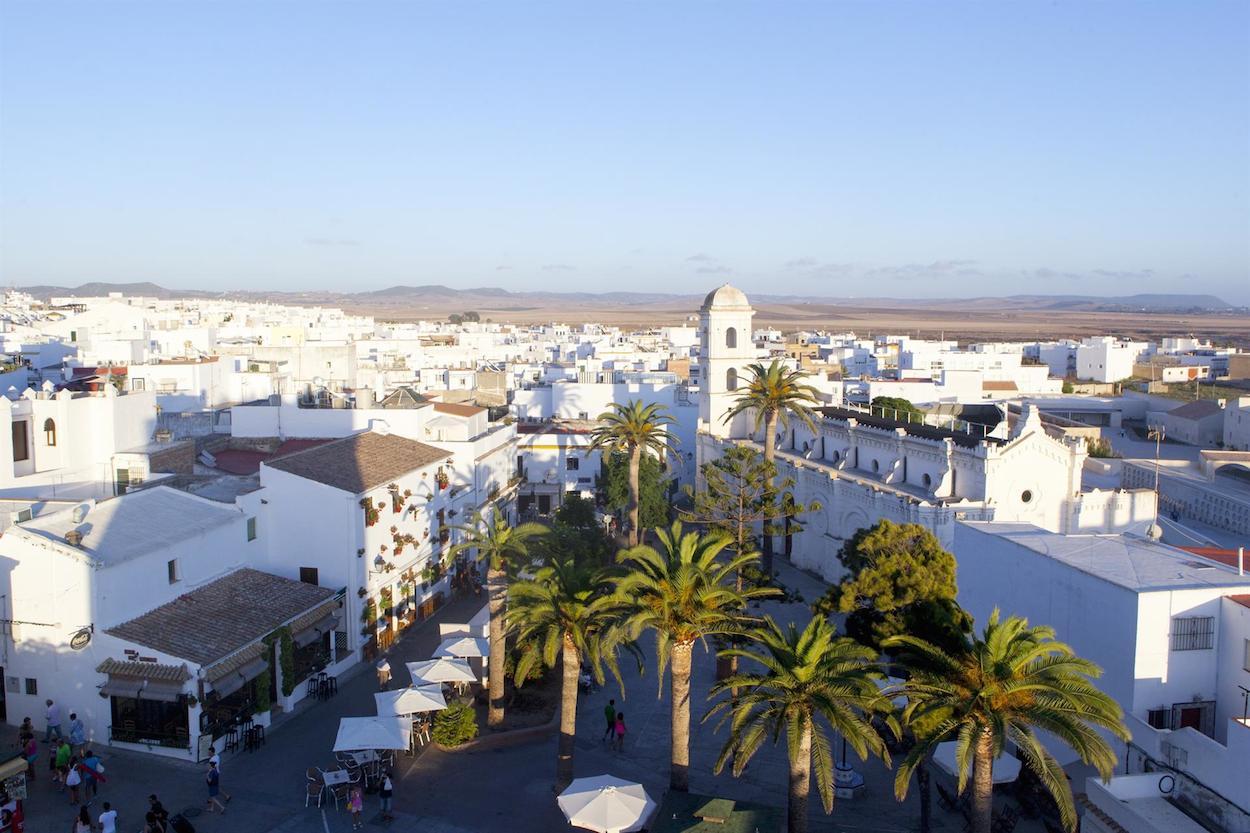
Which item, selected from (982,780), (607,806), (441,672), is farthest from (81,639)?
(982,780)

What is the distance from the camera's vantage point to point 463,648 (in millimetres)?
27859

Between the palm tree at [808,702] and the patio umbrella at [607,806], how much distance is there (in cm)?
257

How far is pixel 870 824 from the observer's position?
66.9 ft

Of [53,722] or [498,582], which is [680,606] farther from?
[53,722]

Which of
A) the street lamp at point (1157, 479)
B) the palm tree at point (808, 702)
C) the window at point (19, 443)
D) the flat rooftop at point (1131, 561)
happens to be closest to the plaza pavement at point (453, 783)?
the palm tree at point (808, 702)

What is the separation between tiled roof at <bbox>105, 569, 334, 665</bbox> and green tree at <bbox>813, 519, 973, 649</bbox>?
1396 cm

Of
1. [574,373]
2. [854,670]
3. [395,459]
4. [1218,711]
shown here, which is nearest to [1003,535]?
A: [1218,711]

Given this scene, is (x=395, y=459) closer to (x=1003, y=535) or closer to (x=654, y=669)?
(x=654, y=669)

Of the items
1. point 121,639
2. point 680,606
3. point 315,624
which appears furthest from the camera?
point 315,624

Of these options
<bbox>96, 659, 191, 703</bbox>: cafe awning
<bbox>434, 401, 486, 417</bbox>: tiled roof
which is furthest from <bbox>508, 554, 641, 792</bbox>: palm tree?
<bbox>434, 401, 486, 417</bbox>: tiled roof

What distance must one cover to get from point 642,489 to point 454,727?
19905 millimetres

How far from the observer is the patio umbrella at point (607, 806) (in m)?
18.5

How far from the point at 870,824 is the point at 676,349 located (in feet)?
320

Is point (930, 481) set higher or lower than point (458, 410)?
lower
